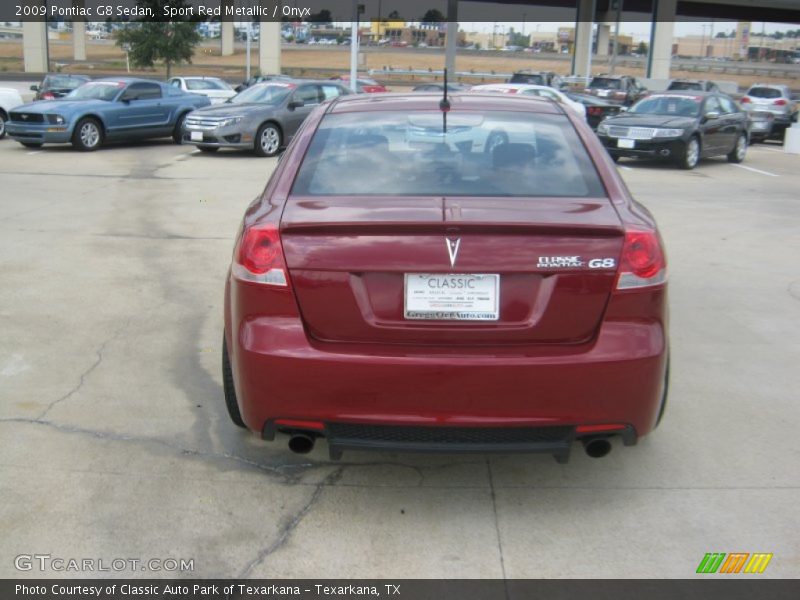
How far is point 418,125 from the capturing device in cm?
435

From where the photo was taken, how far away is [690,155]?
17.3 m

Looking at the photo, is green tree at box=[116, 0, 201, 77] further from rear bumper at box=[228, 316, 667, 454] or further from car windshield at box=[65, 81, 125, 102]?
rear bumper at box=[228, 316, 667, 454]

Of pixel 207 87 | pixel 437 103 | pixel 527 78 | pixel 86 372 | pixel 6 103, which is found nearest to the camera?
pixel 437 103

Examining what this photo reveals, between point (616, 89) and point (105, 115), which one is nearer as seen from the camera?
point (105, 115)

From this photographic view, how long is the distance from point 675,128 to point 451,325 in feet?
49.4

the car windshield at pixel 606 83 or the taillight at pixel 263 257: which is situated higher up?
the car windshield at pixel 606 83

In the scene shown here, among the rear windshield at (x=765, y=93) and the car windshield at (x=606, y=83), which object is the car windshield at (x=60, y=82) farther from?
the rear windshield at (x=765, y=93)

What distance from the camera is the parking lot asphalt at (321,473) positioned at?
11.4 ft

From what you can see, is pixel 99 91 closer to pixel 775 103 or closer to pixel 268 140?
pixel 268 140

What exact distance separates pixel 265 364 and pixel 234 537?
2.34ft

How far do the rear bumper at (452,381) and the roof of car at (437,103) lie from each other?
1517mm

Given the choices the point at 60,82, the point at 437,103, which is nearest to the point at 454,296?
the point at 437,103
